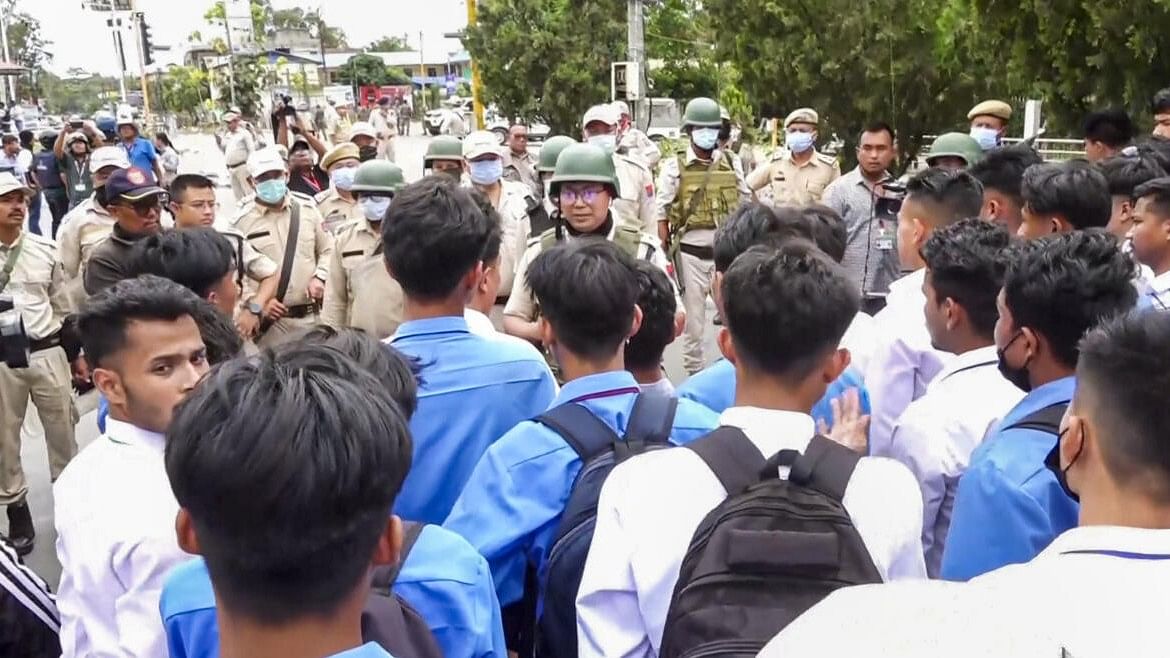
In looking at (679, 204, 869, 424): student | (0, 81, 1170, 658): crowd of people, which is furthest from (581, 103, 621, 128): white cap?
(0, 81, 1170, 658): crowd of people

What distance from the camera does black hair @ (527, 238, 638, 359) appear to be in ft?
7.45

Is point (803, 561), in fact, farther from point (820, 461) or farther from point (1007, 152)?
point (1007, 152)

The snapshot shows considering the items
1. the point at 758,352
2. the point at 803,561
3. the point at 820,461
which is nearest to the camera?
the point at 803,561

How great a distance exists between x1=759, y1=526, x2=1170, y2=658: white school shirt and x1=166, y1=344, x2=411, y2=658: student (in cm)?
66

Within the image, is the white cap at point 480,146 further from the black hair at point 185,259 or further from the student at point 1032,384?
the student at point 1032,384

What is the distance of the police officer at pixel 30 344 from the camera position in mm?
4684

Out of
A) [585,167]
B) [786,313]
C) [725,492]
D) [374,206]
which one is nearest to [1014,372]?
[786,313]

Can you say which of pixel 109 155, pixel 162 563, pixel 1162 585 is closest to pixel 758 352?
pixel 1162 585

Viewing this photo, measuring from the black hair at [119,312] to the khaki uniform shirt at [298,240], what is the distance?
280cm

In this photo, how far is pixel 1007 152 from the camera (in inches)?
170

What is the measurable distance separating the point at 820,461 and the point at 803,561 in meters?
0.20

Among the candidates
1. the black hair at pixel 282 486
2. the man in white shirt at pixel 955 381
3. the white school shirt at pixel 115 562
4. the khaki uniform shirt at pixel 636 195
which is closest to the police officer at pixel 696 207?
the khaki uniform shirt at pixel 636 195

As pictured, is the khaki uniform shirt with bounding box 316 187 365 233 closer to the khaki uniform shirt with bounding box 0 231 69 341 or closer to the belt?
the khaki uniform shirt with bounding box 0 231 69 341

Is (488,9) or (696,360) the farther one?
(488,9)
